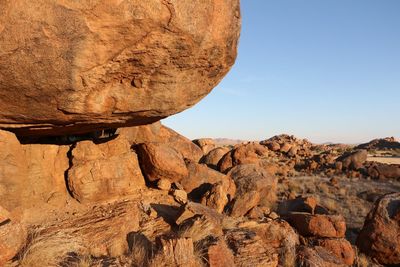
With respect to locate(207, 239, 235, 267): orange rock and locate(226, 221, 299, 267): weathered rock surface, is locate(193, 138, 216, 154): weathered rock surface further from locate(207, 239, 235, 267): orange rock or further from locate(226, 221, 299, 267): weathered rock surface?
locate(207, 239, 235, 267): orange rock

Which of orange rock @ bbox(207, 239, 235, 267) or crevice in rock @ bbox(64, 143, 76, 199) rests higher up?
crevice in rock @ bbox(64, 143, 76, 199)

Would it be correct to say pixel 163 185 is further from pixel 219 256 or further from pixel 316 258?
pixel 316 258

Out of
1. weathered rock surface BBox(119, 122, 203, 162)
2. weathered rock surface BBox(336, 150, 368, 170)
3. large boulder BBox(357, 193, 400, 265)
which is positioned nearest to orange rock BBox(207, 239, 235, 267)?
weathered rock surface BBox(119, 122, 203, 162)

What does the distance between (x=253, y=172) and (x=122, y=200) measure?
15.1 ft

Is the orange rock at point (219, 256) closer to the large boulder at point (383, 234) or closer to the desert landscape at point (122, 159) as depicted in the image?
the desert landscape at point (122, 159)

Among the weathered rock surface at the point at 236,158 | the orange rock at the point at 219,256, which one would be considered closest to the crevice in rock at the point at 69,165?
the orange rock at the point at 219,256

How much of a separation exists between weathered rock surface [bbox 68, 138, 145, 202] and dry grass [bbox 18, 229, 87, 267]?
5.21ft

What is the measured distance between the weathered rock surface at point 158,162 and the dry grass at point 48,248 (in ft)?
9.93

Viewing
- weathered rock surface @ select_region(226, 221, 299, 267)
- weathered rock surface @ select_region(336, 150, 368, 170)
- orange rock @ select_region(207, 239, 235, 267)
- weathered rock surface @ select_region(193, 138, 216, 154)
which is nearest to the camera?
orange rock @ select_region(207, 239, 235, 267)

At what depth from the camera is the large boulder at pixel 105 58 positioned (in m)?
4.38

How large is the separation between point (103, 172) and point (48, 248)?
2683 millimetres

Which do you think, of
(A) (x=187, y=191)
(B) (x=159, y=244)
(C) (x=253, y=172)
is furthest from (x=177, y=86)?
(C) (x=253, y=172)

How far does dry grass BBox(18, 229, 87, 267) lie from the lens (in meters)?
4.35

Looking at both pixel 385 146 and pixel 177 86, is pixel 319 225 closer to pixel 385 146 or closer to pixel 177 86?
pixel 177 86
